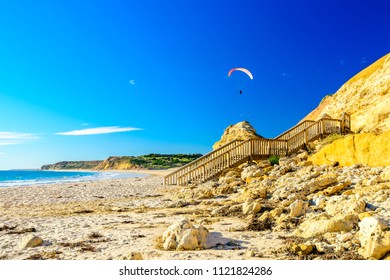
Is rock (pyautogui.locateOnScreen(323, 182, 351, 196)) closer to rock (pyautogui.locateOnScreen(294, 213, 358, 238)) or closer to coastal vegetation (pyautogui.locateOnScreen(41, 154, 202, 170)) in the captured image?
rock (pyautogui.locateOnScreen(294, 213, 358, 238))

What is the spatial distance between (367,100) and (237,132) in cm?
923

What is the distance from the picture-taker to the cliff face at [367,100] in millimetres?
19641

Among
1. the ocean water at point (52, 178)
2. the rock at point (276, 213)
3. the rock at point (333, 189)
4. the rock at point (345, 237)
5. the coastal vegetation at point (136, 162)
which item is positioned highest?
the coastal vegetation at point (136, 162)

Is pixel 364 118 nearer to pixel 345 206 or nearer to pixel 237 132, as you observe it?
pixel 237 132

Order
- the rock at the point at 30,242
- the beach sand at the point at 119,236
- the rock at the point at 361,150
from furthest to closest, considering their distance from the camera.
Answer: the rock at the point at 361,150
the rock at the point at 30,242
the beach sand at the point at 119,236

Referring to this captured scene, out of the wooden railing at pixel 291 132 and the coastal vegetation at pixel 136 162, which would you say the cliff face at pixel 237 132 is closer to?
the wooden railing at pixel 291 132

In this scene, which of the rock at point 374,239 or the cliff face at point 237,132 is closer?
the rock at point 374,239

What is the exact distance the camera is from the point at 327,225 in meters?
5.35

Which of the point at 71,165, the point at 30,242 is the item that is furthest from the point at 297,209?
the point at 71,165

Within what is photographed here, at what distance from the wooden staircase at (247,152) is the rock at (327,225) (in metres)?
11.4

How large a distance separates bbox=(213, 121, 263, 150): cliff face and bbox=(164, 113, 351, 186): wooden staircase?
442 cm

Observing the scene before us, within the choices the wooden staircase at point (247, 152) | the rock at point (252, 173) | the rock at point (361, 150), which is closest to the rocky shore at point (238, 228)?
the rock at point (361, 150)
